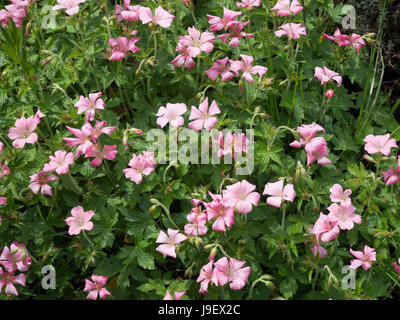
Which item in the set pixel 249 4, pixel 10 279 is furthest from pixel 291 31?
pixel 10 279

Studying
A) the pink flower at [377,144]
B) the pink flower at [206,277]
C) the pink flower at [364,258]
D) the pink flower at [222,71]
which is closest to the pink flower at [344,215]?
the pink flower at [364,258]

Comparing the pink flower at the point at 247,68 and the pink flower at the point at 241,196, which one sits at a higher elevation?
the pink flower at the point at 247,68

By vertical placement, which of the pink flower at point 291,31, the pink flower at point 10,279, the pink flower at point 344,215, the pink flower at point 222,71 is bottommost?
the pink flower at point 10,279

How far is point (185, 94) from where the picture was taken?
2.94 m

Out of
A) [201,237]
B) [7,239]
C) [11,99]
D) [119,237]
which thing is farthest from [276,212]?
[11,99]

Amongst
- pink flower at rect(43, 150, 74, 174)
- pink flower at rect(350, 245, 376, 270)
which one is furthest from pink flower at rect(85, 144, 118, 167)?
pink flower at rect(350, 245, 376, 270)

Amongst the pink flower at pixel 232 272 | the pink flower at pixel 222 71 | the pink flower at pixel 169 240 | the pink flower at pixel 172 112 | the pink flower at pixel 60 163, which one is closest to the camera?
the pink flower at pixel 232 272

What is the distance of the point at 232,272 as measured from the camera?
2164 millimetres

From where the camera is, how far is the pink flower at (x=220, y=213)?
2139 millimetres

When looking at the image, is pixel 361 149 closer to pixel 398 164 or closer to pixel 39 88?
pixel 398 164

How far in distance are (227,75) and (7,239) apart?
57.0 inches

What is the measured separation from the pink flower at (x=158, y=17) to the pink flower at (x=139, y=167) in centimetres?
76

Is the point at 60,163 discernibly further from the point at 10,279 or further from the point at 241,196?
the point at 241,196

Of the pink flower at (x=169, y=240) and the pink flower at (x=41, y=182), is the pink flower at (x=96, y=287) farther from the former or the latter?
the pink flower at (x=41, y=182)
